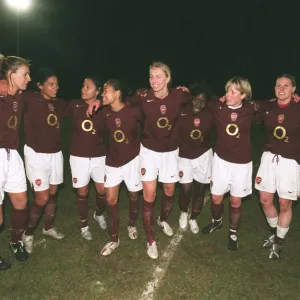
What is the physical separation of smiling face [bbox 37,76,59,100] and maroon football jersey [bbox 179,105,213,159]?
1.92 metres

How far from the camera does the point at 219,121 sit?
16.0 ft

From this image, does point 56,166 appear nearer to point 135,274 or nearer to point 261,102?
point 135,274

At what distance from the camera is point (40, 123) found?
476cm

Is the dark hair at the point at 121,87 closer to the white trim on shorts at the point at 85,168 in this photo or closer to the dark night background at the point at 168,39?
the white trim on shorts at the point at 85,168

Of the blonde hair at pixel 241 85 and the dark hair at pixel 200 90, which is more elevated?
the blonde hair at pixel 241 85

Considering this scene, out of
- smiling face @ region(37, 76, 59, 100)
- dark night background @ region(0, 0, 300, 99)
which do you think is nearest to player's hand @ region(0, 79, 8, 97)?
smiling face @ region(37, 76, 59, 100)

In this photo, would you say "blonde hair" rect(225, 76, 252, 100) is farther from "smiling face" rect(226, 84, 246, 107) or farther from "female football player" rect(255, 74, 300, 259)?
"female football player" rect(255, 74, 300, 259)

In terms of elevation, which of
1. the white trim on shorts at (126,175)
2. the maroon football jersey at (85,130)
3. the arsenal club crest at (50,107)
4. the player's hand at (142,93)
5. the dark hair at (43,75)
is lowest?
the white trim on shorts at (126,175)

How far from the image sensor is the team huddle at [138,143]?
4.50m

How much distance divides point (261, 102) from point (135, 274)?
2914 mm

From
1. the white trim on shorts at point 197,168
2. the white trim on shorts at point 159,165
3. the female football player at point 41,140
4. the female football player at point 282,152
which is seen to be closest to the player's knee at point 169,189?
the white trim on shorts at point 159,165

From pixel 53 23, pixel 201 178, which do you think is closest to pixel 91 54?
pixel 53 23

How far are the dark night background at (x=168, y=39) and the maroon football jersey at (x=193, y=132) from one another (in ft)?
83.7

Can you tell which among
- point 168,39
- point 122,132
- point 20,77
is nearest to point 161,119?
point 122,132
